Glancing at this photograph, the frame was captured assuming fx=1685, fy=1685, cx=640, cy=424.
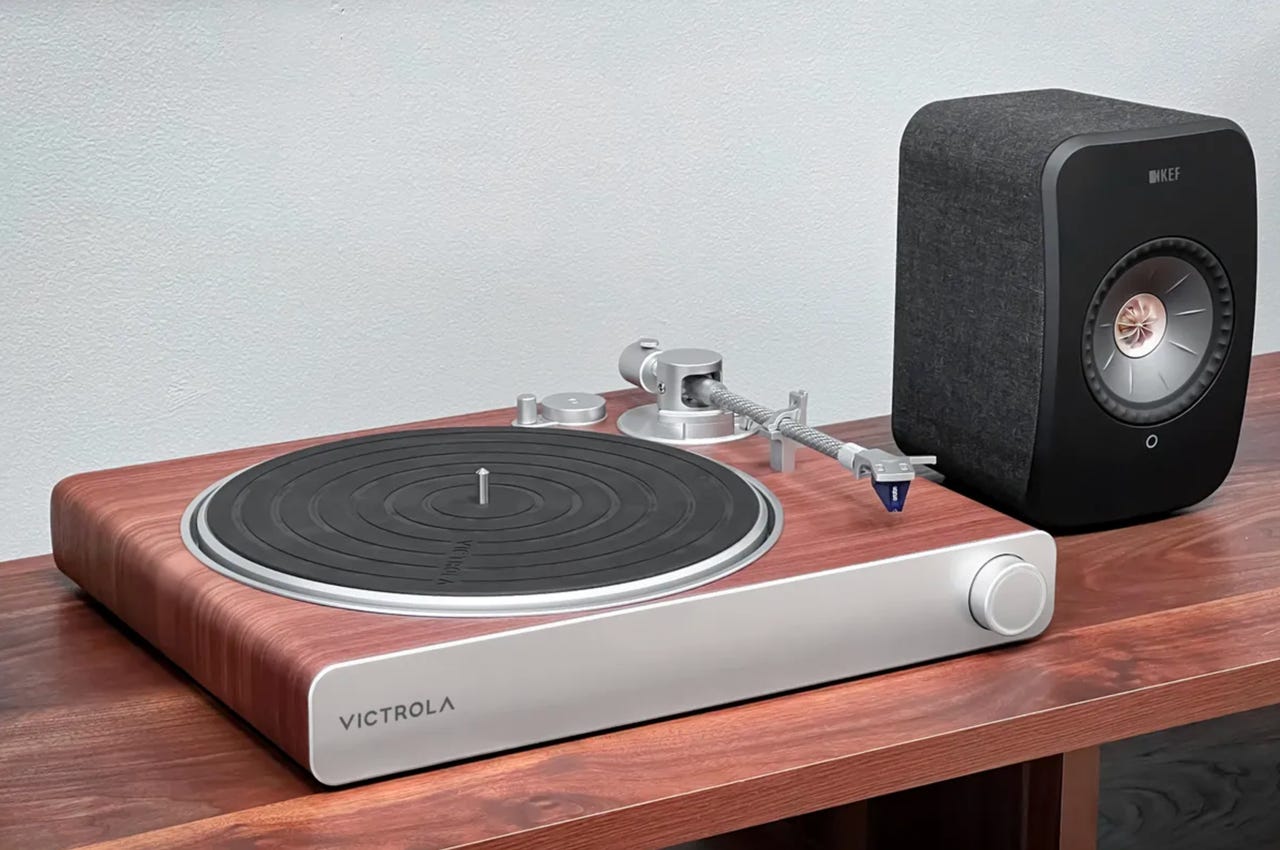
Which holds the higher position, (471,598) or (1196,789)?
(471,598)

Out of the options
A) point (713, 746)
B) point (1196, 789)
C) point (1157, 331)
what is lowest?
point (1196, 789)

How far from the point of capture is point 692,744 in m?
0.77

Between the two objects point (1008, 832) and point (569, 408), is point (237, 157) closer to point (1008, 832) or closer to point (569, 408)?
point (569, 408)

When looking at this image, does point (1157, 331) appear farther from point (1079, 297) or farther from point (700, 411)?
point (700, 411)

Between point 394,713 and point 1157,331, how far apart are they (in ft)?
1.85

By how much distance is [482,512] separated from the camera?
0.88 m

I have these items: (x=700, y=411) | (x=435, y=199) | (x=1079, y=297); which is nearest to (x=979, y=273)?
(x=1079, y=297)

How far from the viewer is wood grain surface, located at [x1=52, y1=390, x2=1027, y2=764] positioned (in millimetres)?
728

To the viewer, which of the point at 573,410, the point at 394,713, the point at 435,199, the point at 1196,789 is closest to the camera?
the point at 394,713

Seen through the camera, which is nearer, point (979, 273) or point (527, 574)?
point (527, 574)

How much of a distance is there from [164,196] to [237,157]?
7 centimetres

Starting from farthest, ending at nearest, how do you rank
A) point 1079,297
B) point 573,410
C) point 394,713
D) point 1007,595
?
point 573,410
point 1079,297
point 1007,595
point 394,713

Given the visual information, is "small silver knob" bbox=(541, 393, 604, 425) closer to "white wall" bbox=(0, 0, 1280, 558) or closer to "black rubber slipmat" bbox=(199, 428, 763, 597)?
"black rubber slipmat" bbox=(199, 428, 763, 597)

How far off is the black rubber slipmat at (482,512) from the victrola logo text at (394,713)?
58 millimetres
